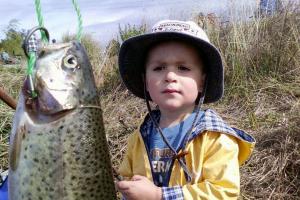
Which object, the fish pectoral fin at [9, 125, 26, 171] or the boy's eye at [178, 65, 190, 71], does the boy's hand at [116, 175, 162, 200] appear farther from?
the boy's eye at [178, 65, 190, 71]

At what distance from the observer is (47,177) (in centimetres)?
198

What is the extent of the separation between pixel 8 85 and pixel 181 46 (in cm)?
649

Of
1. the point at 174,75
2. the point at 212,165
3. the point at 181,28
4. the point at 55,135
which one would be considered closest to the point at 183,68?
the point at 174,75

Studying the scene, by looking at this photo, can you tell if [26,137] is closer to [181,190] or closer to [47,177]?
[47,177]

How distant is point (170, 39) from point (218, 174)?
0.74m

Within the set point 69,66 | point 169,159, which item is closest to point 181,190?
point 169,159

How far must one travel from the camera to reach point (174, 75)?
230 centimetres

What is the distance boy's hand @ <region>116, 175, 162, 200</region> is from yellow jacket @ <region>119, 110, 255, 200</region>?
0.46 ft

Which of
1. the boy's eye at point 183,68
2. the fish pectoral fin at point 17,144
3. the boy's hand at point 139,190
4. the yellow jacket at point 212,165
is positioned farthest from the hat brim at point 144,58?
the fish pectoral fin at point 17,144

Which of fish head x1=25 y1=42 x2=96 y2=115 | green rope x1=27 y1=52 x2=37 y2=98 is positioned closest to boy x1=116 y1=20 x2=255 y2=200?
fish head x1=25 y1=42 x2=96 y2=115

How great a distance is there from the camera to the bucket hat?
242cm

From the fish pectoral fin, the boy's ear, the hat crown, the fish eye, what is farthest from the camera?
the boy's ear

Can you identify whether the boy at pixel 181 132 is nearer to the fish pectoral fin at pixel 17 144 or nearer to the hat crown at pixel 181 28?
the hat crown at pixel 181 28

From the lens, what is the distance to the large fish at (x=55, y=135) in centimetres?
196
